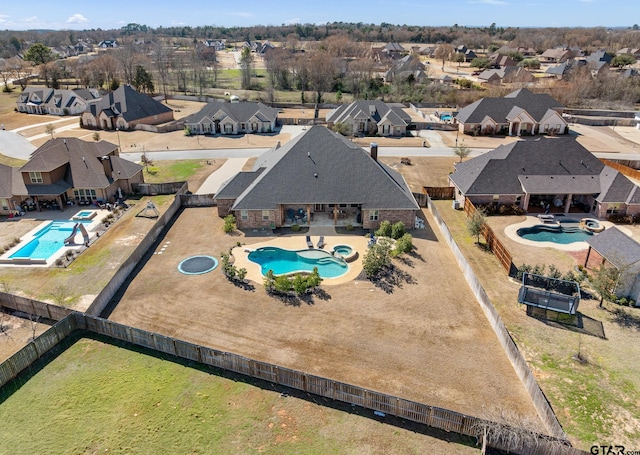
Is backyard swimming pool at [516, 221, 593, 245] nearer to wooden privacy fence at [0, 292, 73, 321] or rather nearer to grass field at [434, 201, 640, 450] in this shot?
grass field at [434, 201, 640, 450]

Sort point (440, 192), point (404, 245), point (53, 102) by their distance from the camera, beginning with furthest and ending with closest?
point (53, 102) < point (440, 192) < point (404, 245)

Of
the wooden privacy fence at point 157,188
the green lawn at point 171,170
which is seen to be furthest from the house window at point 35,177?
the green lawn at point 171,170

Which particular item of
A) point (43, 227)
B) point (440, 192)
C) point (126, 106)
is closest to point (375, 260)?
point (440, 192)

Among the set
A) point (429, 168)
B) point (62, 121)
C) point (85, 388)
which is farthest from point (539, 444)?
point (62, 121)

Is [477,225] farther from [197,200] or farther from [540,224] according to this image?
[197,200]

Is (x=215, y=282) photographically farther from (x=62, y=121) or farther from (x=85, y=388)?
(x=62, y=121)
